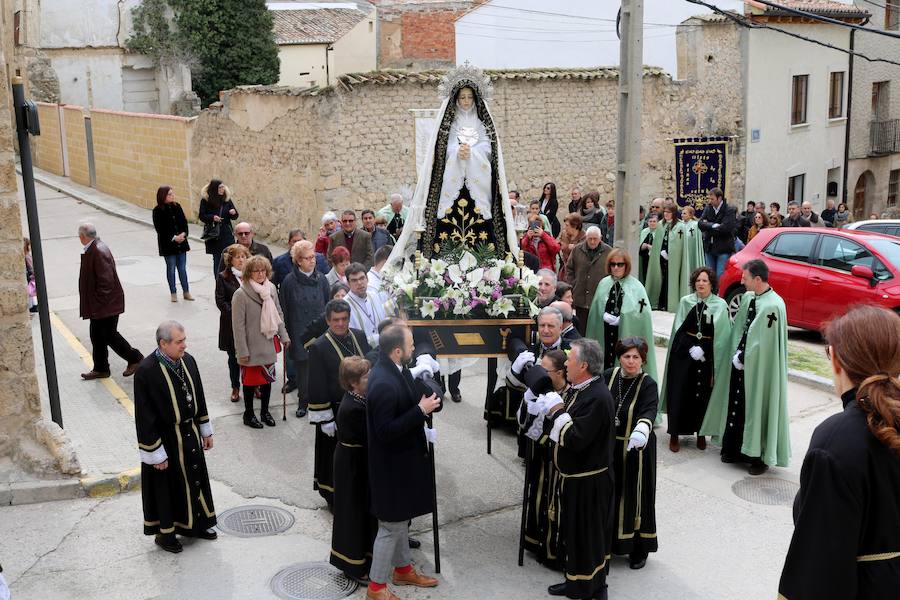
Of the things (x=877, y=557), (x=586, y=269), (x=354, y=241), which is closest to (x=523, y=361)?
(x=877, y=557)

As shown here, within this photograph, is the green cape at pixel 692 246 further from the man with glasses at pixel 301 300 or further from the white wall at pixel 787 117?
the white wall at pixel 787 117

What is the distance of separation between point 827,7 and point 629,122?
58.6 ft

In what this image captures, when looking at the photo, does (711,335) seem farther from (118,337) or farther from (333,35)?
(333,35)

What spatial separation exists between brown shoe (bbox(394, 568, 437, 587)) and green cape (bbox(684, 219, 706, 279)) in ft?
31.6

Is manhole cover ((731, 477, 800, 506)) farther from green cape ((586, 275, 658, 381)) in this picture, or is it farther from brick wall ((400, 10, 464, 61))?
brick wall ((400, 10, 464, 61))

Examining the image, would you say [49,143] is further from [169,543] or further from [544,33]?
[169,543]

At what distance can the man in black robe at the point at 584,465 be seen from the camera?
6.02 meters

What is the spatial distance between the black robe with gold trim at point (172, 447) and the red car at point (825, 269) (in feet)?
24.4

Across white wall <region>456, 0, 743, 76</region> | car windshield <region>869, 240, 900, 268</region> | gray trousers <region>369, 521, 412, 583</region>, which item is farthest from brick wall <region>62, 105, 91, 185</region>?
gray trousers <region>369, 521, 412, 583</region>

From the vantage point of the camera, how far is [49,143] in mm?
30234

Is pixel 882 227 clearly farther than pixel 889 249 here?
Yes

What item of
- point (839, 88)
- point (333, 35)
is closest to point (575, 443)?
point (839, 88)

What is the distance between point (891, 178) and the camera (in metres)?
32.4

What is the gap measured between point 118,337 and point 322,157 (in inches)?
295
